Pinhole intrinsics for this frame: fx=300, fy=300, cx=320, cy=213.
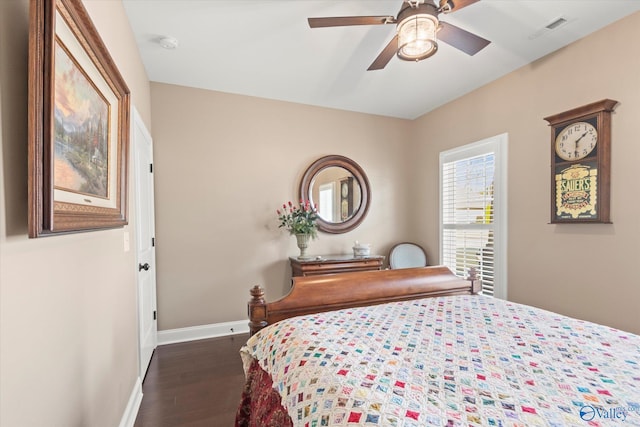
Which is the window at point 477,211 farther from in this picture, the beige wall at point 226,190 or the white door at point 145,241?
the white door at point 145,241

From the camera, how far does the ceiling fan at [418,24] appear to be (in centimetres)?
169

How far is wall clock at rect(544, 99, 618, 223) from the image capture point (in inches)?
88.4

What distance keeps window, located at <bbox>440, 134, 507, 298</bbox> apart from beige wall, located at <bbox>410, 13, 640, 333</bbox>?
10 cm

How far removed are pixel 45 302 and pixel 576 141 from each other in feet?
11.2

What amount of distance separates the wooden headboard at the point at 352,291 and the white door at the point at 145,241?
1.24 metres

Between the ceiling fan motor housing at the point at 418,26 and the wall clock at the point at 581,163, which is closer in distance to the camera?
the ceiling fan motor housing at the point at 418,26

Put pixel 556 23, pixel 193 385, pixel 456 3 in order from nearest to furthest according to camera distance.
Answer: pixel 456 3, pixel 556 23, pixel 193 385

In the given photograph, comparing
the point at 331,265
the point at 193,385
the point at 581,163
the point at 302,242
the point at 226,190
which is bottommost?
the point at 193,385

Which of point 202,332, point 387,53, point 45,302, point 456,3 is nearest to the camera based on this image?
point 45,302

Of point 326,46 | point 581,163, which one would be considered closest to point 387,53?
point 326,46

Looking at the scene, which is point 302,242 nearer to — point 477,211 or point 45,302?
point 477,211

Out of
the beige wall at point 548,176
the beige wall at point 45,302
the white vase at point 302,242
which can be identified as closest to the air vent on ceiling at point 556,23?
the beige wall at point 548,176

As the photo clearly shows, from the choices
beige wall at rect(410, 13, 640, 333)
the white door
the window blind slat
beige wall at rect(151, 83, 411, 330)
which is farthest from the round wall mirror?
the white door

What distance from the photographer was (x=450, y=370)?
1.07 m
